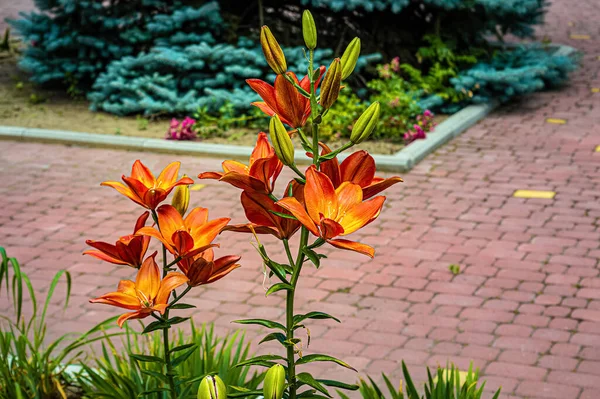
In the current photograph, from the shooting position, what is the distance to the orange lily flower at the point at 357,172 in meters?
2.31

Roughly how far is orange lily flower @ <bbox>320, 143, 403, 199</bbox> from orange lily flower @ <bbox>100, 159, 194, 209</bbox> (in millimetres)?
387

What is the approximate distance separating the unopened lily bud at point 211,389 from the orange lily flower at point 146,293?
11.3 inches

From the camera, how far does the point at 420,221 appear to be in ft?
22.7

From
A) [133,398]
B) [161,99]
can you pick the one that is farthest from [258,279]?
[161,99]

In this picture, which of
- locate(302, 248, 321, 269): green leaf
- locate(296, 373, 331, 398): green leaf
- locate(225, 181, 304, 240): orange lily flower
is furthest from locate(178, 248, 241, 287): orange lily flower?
locate(296, 373, 331, 398): green leaf

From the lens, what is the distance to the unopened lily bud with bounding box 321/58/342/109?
220 centimetres

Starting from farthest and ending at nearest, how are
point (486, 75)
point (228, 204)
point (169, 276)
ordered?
point (486, 75) < point (228, 204) < point (169, 276)

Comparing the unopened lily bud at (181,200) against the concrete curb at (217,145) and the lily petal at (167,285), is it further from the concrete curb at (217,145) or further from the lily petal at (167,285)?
the concrete curb at (217,145)

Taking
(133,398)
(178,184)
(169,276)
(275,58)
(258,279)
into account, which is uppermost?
(275,58)

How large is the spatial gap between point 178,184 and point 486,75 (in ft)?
25.5

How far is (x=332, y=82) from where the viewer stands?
221 cm

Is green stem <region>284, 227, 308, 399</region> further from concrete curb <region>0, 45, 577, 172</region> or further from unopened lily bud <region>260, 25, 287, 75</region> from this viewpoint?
concrete curb <region>0, 45, 577, 172</region>

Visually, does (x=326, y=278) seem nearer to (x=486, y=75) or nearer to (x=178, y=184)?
(x=178, y=184)

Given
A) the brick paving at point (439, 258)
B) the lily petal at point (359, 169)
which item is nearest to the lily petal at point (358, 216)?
the lily petal at point (359, 169)
